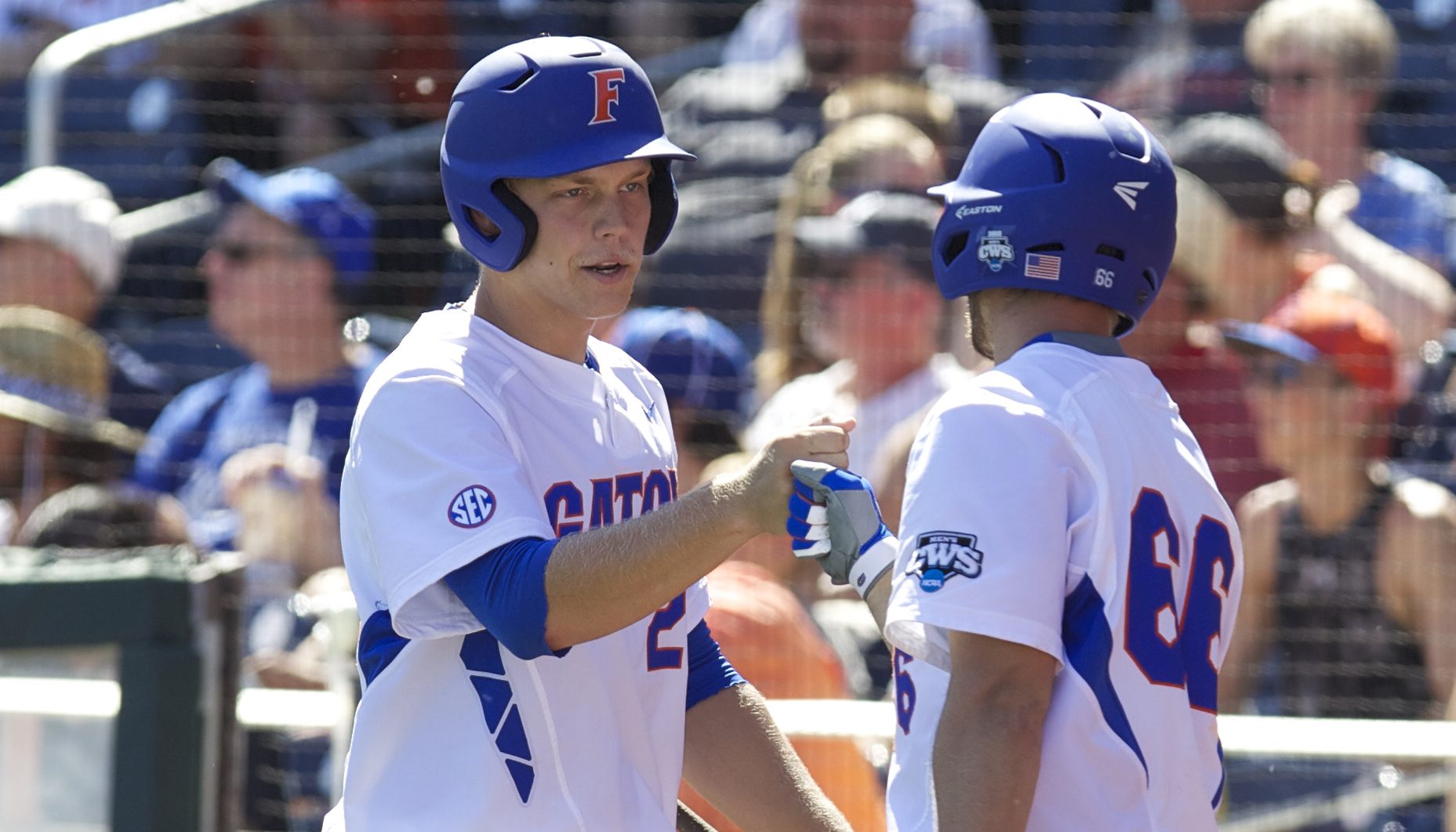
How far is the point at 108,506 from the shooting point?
496 centimetres

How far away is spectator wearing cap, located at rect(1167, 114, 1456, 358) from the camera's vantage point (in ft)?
17.7

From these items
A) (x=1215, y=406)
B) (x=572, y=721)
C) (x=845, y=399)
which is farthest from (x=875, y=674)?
(x=572, y=721)

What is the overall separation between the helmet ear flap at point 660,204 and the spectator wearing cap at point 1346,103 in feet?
12.4

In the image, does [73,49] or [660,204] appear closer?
[660,204]

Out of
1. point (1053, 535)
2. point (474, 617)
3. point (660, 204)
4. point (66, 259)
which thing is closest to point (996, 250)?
point (1053, 535)

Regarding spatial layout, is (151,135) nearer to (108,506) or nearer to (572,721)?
(108,506)

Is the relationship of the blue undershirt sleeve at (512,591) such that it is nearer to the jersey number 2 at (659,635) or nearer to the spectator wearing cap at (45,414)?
the jersey number 2 at (659,635)

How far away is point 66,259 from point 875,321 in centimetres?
317

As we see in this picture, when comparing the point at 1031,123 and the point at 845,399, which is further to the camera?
the point at 845,399

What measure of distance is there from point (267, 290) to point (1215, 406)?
319 cm

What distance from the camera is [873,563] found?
7.52ft

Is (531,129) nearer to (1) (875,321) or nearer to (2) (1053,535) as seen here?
(2) (1053,535)

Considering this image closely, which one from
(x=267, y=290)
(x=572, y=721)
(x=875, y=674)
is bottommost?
(x=875, y=674)

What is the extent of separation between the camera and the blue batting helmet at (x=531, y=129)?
236 cm
